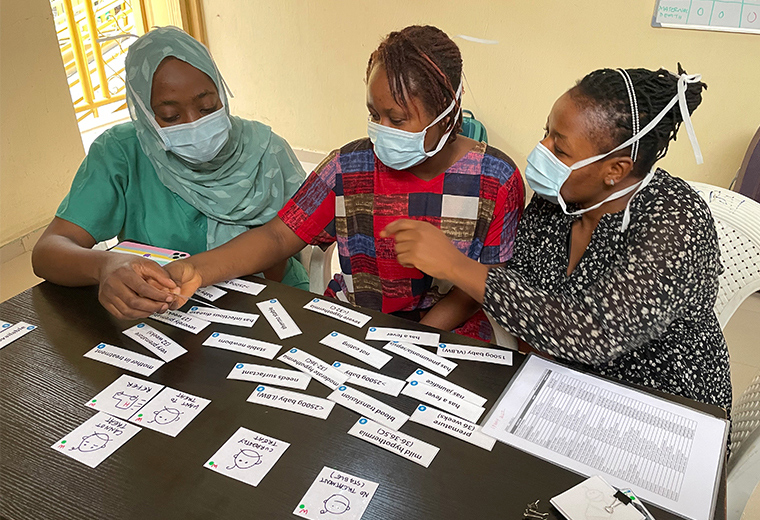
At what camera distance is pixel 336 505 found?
0.78 m

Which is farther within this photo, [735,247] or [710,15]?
[710,15]

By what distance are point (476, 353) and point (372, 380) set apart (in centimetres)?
22

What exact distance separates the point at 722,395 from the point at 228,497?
1.10 meters

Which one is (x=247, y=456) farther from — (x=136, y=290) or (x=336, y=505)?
(x=136, y=290)

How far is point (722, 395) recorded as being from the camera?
1250 millimetres

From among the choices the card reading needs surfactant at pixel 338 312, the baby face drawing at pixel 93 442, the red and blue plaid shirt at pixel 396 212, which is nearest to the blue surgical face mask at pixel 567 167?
the red and blue plaid shirt at pixel 396 212

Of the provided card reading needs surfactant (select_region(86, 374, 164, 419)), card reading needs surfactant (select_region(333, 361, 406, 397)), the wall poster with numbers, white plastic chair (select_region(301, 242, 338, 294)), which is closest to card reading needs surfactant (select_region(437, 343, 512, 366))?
card reading needs surfactant (select_region(333, 361, 406, 397))

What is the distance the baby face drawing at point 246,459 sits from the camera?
0.85 meters

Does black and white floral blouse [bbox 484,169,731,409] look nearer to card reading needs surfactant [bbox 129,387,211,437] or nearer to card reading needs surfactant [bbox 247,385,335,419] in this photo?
card reading needs surfactant [bbox 247,385,335,419]

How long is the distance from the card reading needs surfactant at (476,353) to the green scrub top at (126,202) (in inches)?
37.1

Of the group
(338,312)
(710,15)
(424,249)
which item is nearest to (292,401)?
(338,312)

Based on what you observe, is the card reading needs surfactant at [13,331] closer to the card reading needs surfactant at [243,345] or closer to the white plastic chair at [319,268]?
the card reading needs surfactant at [243,345]

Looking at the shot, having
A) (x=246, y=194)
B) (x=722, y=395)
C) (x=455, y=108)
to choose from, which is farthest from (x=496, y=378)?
(x=246, y=194)

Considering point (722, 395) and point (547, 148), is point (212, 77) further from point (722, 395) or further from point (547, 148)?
point (722, 395)
